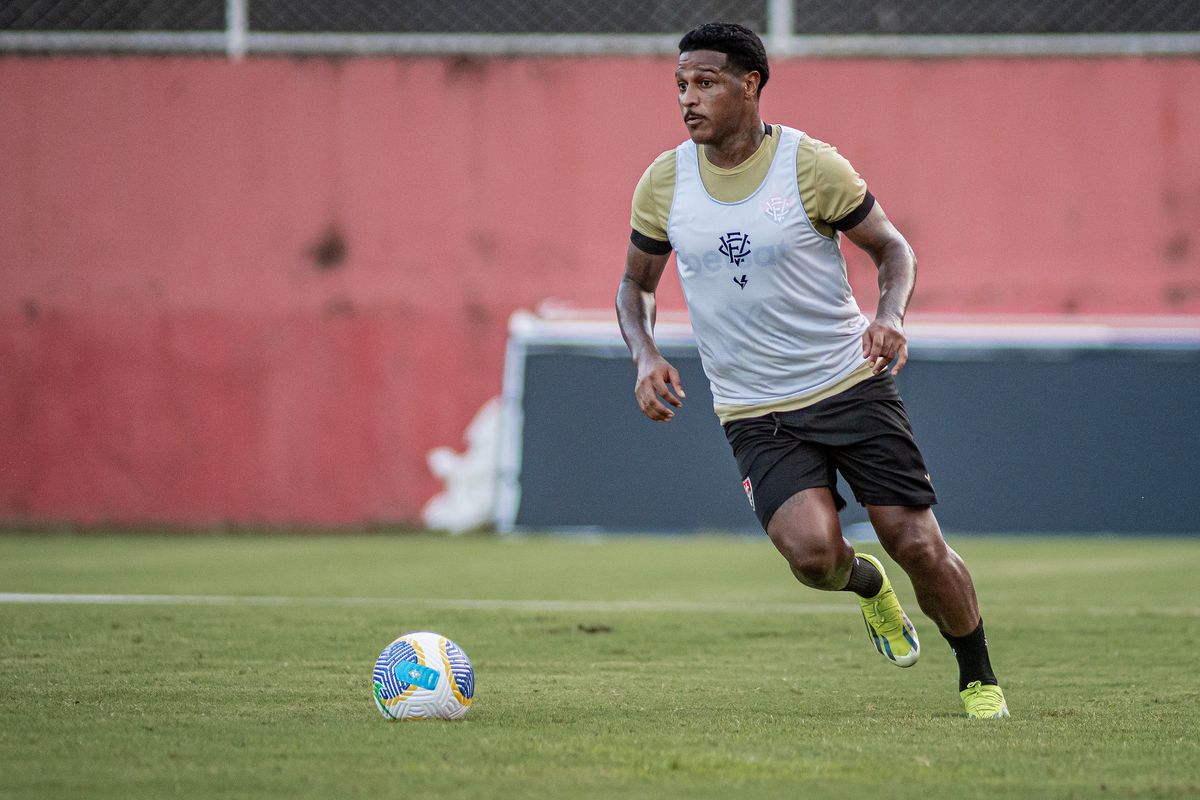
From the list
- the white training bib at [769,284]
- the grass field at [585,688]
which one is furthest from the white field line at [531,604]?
the white training bib at [769,284]

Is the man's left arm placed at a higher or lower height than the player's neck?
lower

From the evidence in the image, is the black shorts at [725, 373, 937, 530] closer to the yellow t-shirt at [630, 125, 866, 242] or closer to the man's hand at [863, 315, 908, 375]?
the man's hand at [863, 315, 908, 375]

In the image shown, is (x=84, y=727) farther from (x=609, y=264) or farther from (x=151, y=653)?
(x=609, y=264)

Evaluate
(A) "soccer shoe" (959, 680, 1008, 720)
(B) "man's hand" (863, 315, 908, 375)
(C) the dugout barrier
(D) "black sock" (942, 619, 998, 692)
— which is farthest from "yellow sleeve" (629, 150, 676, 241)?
(C) the dugout barrier

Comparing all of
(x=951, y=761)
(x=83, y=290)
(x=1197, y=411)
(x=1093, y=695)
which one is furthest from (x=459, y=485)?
(x=951, y=761)

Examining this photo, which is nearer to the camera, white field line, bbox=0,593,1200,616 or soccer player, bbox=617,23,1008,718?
soccer player, bbox=617,23,1008,718

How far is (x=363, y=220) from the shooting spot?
672 inches

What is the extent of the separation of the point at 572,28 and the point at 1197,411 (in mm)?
7007

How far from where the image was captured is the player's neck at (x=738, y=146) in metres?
6.03

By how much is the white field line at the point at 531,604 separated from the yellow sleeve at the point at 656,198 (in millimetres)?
3508

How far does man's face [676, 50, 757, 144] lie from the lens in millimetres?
5957

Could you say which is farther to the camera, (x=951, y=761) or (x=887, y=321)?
(x=887, y=321)

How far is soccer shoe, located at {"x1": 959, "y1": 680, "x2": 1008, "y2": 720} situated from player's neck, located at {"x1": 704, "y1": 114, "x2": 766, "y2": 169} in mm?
1959

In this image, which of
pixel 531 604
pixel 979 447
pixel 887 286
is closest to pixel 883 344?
pixel 887 286
